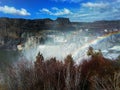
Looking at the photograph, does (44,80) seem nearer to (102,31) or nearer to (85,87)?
(85,87)

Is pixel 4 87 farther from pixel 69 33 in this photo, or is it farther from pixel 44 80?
pixel 69 33

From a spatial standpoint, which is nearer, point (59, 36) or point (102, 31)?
point (102, 31)

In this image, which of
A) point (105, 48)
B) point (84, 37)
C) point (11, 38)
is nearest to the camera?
point (105, 48)

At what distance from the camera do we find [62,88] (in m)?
20.6

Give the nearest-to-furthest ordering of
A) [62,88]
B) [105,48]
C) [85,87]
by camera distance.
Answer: [62,88], [85,87], [105,48]

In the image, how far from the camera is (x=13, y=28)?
364 feet

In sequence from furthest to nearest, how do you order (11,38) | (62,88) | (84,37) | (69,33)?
1. (11,38)
2. (69,33)
3. (84,37)
4. (62,88)

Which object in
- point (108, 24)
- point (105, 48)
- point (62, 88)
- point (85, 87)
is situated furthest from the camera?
point (108, 24)

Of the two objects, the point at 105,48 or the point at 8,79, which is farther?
the point at 105,48

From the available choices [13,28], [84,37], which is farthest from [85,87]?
[13,28]

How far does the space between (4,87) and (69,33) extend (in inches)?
3303

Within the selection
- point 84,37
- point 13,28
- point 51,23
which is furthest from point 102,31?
point 13,28

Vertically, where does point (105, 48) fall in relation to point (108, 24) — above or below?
below

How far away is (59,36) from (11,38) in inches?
859
